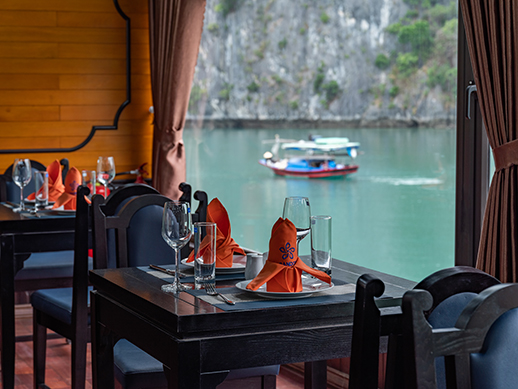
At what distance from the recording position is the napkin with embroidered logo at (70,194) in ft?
9.50

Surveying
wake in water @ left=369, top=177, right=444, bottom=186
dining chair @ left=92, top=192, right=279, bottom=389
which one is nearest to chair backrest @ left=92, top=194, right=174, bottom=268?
dining chair @ left=92, top=192, right=279, bottom=389

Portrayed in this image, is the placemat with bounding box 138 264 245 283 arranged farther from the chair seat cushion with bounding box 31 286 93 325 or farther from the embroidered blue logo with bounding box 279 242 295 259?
the chair seat cushion with bounding box 31 286 93 325

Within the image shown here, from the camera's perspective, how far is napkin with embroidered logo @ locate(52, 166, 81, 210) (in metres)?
2.89

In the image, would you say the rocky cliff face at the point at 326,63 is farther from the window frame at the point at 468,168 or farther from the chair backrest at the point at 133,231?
the chair backrest at the point at 133,231

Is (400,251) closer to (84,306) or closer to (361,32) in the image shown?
(361,32)

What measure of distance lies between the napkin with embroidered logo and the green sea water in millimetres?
1041

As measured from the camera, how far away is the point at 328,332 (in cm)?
141

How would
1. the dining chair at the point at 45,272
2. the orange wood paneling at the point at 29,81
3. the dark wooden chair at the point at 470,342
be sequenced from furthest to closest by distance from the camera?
the orange wood paneling at the point at 29,81 → the dining chair at the point at 45,272 → the dark wooden chair at the point at 470,342

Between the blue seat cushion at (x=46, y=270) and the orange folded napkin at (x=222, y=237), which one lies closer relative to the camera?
the orange folded napkin at (x=222, y=237)

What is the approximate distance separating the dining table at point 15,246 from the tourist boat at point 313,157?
1278 millimetres

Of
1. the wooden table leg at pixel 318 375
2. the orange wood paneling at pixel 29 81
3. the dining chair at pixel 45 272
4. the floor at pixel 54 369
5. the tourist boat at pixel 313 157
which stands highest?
the orange wood paneling at pixel 29 81

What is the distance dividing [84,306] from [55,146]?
2139mm

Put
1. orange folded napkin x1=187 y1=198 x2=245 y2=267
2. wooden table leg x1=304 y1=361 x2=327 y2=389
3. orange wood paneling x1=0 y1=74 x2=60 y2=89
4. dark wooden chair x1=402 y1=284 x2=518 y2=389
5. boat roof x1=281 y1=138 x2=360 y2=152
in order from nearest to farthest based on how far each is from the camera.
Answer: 1. dark wooden chair x1=402 y1=284 x2=518 y2=389
2. orange folded napkin x1=187 y1=198 x2=245 y2=267
3. wooden table leg x1=304 y1=361 x2=327 y2=389
4. boat roof x1=281 y1=138 x2=360 y2=152
5. orange wood paneling x1=0 y1=74 x2=60 y2=89

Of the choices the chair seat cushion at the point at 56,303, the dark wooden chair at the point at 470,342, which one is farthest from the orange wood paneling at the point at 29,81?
the dark wooden chair at the point at 470,342
